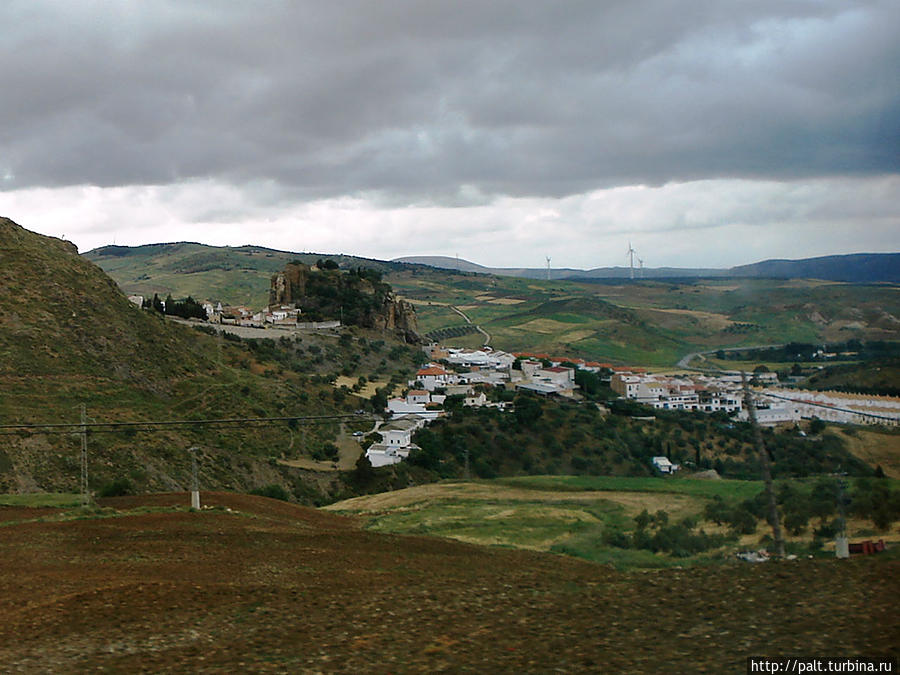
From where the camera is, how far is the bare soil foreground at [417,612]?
719cm

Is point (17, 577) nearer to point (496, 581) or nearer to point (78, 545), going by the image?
point (78, 545)

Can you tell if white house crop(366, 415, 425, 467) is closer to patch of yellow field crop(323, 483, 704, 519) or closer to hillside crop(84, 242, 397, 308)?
patch of yellow field crop(323, 483, 704, 519)

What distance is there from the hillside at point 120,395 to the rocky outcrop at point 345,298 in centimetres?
2856

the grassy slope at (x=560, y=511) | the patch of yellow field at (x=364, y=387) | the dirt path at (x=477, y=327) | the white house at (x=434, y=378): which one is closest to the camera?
the grassy slope at (x=560, y=511)

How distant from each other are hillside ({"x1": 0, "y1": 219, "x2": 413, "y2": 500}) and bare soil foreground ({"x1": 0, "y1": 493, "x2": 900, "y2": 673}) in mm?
13870

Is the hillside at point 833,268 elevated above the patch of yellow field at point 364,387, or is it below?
above

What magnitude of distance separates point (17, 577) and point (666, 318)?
39576 mm

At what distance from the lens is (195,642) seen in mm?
8211

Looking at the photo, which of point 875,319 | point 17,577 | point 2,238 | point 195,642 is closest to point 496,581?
point 195,642

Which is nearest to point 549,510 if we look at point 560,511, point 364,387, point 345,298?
point 560,511

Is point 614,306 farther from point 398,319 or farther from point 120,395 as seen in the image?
point 120,395

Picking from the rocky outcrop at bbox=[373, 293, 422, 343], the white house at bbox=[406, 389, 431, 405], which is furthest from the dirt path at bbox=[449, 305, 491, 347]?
the white house at bbox=[406, 389, 431, 405]

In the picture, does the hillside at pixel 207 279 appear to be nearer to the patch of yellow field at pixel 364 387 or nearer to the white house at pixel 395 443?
the patch of yellow field at pixel 364 387

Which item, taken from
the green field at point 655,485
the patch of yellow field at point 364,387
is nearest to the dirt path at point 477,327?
the patch of yellow field at point 364,387
